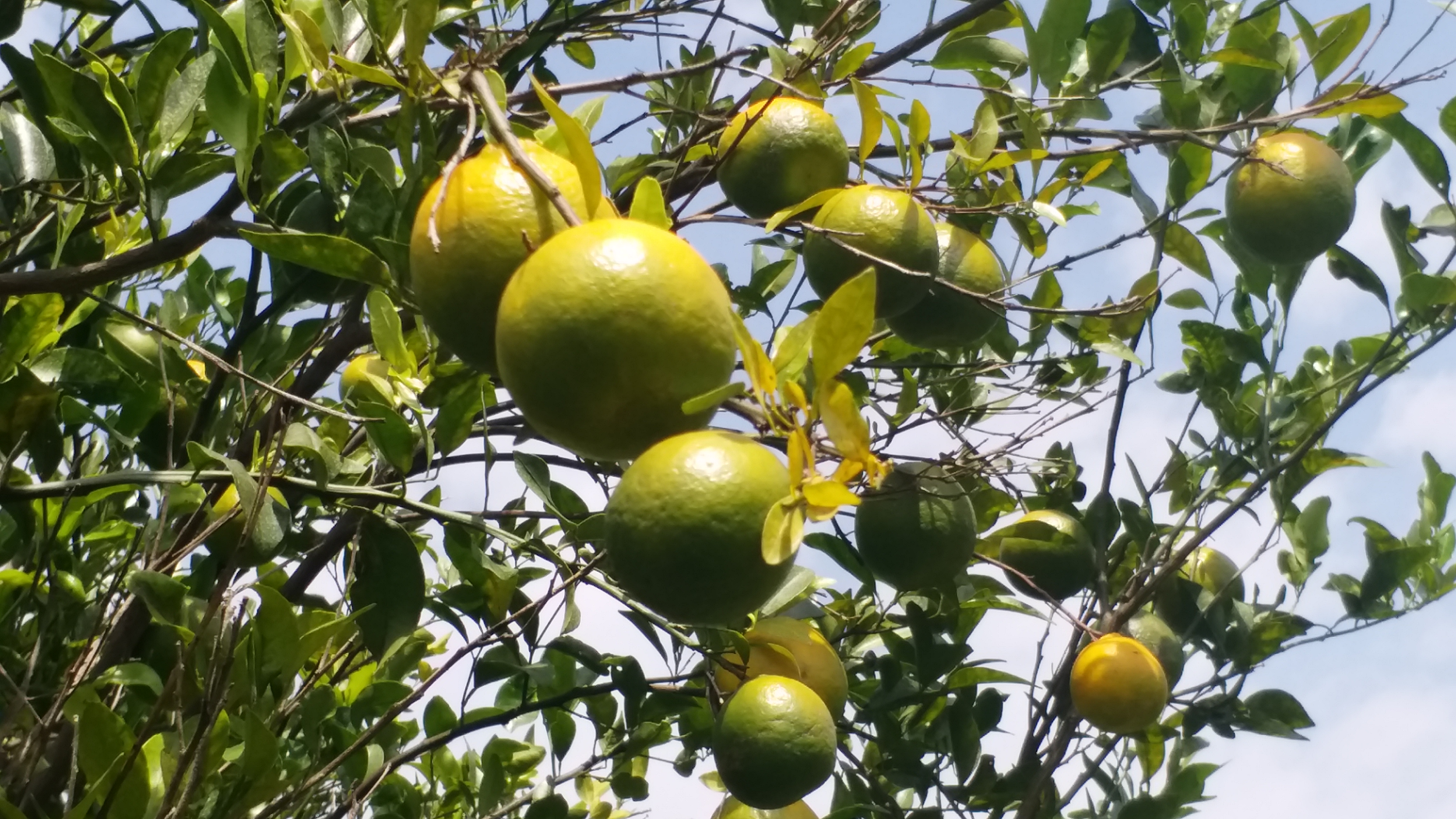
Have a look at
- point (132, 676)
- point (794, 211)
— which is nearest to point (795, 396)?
point (794, 211)

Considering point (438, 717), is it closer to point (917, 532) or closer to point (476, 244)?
point (917, 532)

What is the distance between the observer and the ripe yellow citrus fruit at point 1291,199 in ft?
5.28

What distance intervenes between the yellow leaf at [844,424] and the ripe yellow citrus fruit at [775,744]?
668mm

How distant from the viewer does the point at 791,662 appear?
1456 mm

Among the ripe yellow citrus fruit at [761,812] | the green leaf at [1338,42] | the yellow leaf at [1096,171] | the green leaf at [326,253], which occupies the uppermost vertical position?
the green leaf at [1338,42]

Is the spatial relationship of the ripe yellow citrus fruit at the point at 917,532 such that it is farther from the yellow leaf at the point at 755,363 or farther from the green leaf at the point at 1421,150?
the green leaf at the point at 1421,150

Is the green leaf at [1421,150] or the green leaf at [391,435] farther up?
the green leaf at [1421,150]

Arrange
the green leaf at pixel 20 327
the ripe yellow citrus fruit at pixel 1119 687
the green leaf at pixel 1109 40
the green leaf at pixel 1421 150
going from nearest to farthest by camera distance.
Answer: the green leaf at pixel 20 327
the green leaf at pixel 1109 40
the ripe yellow citrus fruit at pixel 1119 687
the green leaf at pixel 1421 150

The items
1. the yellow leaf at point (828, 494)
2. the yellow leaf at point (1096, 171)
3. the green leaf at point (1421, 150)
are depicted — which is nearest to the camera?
the yellow leaf at point (828, 494)

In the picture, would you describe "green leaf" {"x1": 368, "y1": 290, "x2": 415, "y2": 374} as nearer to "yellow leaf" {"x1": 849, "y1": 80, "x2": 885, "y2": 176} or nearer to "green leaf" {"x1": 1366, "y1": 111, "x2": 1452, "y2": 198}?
"yellow leaf" {"x1": 849, "y1": 80, "x2": 885, "y2": 176}

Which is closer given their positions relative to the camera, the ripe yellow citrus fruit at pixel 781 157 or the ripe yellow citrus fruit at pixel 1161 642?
the ripe yellow citrus fruit at pixel 781 157

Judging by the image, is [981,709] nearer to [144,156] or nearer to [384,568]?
[384,568]

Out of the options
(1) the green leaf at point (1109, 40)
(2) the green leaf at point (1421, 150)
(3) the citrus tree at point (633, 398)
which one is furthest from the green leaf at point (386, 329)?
(2) the green leaf at point (1421, 150)

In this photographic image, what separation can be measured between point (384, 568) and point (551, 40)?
702 mm
